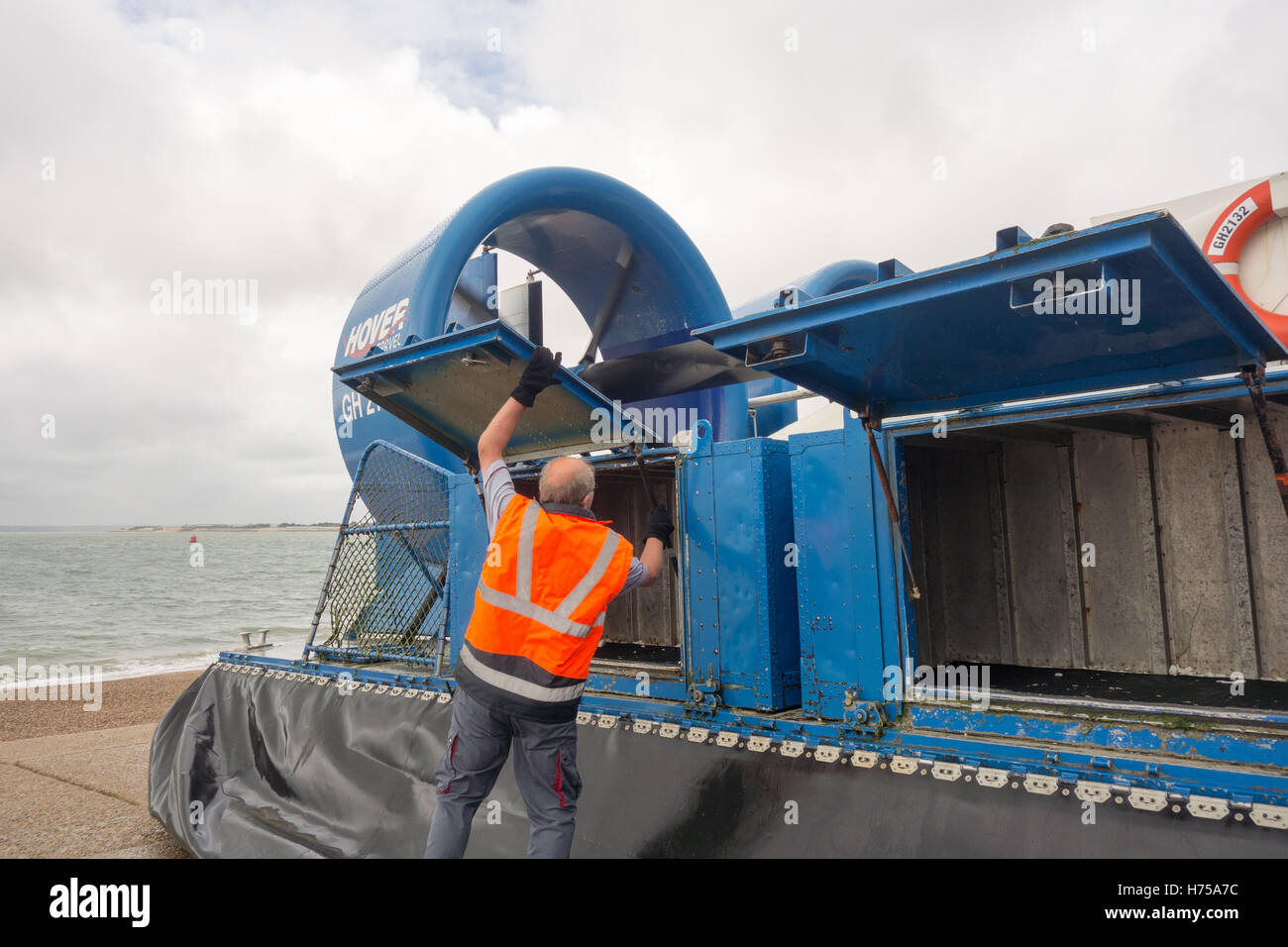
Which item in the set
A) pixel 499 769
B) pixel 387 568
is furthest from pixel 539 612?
pixel 387 568

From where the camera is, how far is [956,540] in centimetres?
518

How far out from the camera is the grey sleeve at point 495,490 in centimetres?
324

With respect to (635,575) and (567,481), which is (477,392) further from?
(635,575)

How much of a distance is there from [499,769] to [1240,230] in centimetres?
756

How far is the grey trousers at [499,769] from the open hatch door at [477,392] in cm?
186

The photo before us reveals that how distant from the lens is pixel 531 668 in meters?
2.95

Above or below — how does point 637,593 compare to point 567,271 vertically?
below

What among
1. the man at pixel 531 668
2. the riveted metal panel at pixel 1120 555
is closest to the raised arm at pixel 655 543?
the man at pixel 531 668

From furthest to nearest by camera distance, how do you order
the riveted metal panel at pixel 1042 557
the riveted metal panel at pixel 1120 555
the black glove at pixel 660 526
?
the riveted metal panel at pixel 1042 557 → the riveted metal panel at pixel 1120 555 → the black glove at pixel 660 526

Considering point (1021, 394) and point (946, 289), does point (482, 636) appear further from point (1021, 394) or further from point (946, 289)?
point (1021, 394)

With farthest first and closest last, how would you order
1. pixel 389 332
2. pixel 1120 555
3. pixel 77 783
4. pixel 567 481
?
pixel 77 783 → pixel 389 332 → pixel 1120 555 → pixel 567 481

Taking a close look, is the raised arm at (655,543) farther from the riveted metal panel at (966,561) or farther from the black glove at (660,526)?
the riveted metal panel at (966,561)

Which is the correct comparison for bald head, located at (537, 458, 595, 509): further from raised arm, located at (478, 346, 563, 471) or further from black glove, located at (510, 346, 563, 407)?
black glove, located at (510, 346, 563, 407)
